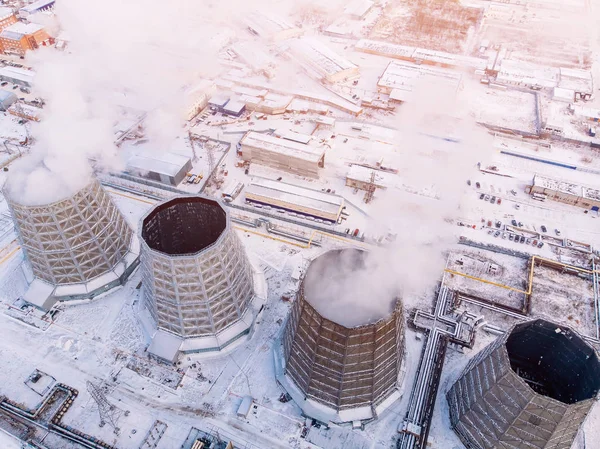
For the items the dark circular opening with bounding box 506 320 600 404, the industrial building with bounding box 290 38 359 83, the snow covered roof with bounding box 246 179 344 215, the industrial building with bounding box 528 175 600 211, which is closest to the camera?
the dark circular opening with bounding box 506 320 600 404

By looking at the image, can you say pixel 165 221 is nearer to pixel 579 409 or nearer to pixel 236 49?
pixel 579 409

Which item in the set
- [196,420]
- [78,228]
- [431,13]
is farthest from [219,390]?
[431,13]

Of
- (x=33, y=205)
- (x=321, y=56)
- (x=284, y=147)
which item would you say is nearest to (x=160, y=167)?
(x=284, y=147)

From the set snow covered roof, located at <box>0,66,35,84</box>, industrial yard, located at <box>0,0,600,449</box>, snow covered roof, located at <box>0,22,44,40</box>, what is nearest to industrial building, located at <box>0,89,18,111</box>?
industrial yard, located at <box>0,0,600,449</box>

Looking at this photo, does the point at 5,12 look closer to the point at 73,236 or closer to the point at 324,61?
the point at 324,61

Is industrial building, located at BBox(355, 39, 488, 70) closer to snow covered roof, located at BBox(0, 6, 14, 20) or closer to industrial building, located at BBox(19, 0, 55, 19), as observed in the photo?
industrial building, located at BBox(19, 0, 55, 19)
